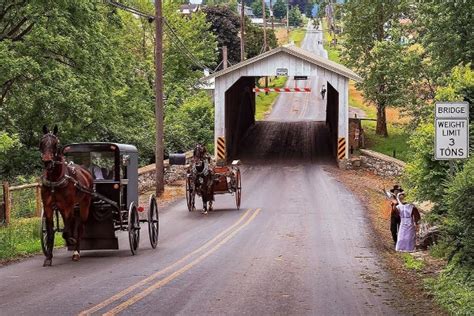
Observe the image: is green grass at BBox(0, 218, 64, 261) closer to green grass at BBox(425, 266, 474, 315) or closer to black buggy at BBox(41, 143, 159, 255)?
black buggy at BBox(41, 143, 159, 255)

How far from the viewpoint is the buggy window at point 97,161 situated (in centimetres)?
1555

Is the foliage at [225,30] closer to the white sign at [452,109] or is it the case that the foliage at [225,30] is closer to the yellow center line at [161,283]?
the yellow center line at [161,283]

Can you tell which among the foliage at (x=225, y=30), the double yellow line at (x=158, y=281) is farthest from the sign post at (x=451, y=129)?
the foliage at (x=225, y=30)

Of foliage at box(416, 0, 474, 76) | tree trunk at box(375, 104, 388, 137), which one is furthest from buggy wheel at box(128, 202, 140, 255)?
tree trunk at box(375, 104, 388, 137)

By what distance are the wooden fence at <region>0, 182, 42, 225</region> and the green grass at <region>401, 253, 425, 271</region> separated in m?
10.4

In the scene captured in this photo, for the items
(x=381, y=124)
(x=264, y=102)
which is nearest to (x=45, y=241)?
(x=381, y=124)

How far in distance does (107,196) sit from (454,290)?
7542 mm

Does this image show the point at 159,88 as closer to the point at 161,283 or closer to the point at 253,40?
the point at 161,283

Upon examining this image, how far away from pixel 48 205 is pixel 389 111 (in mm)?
61390

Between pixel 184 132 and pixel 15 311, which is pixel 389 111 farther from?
pixel 15 311

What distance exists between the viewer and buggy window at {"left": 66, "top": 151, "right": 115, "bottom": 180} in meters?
15.5

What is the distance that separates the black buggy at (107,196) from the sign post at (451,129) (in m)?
6.29

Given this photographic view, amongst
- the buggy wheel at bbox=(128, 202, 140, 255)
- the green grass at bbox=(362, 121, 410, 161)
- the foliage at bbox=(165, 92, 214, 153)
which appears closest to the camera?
the buggy wheel at bbox=(128, 202, 140, 255)

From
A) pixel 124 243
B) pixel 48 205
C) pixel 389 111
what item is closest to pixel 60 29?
pixel 124 243
